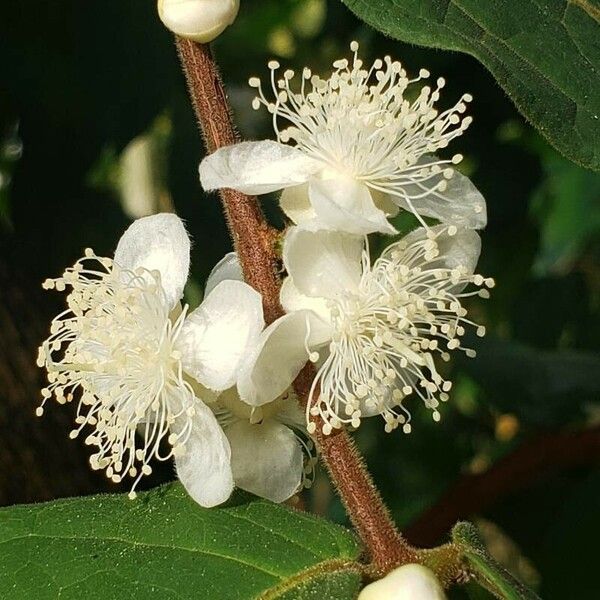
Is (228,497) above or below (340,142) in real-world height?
below

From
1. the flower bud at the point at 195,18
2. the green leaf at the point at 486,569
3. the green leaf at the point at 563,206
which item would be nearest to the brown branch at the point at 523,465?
the green leaf at the point at 563,206

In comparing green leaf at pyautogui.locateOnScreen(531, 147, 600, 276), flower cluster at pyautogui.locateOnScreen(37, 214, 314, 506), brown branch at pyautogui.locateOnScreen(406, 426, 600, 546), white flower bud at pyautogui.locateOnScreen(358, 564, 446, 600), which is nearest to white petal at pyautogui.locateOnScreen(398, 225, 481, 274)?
flower cluster at pyautogui.locateOnScreen(37, 214, 314, 506)

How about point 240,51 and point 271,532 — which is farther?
point 240,51

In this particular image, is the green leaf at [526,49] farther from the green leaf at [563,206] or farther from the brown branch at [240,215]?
the green leaf at [563,206]

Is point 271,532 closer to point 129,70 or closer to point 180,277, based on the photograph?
point 180,277

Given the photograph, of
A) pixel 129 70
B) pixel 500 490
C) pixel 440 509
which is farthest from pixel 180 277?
pixel 500 490

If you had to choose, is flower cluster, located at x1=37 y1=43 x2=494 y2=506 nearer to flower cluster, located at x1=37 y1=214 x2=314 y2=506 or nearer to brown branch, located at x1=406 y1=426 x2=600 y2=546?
flower cluster, located at x1=37 y1=214 x2=314 y2=506
